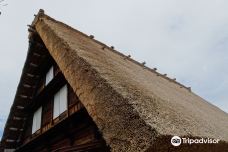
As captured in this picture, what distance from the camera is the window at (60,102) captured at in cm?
581

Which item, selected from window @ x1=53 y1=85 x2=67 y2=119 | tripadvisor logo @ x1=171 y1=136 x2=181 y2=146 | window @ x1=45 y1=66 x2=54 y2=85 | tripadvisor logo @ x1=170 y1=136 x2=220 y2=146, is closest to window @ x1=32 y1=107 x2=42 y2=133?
window @ x1=45 y1=66 x2=54 y2=85

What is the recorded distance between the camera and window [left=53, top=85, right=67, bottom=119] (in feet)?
19.1

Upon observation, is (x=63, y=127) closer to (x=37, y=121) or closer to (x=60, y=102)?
(x=60, y=102)

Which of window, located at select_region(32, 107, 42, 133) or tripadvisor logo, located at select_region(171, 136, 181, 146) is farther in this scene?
window, located at select_region(32, 107, 42, 133)

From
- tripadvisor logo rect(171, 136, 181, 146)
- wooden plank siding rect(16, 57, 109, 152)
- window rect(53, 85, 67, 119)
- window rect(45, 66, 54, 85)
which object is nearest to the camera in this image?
tripadvisor logo rect(171, 136, 181, 146)

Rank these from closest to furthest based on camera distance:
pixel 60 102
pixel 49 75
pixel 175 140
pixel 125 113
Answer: pixel 175 140, pixel 125 113, pixel 60 102, pixel 49 75

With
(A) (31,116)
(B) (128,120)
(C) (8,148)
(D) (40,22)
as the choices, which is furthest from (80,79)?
(C) (8,148)

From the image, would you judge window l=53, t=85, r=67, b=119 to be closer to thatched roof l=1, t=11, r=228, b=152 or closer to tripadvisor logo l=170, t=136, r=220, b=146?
thatched roof l=1, t=11, r=228, b=152

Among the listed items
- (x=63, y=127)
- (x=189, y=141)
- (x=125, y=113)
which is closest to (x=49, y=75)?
(x=63, y=127)

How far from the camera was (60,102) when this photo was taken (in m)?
6.05

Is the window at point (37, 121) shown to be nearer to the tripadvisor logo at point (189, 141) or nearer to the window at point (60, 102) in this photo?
the window at point (60, 102)

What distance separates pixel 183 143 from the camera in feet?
5.69

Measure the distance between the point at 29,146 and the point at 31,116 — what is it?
4.17 ft

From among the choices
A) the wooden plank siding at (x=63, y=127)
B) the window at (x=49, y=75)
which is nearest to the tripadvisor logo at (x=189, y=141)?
the wooden plank siding at (x=63, y=127)
